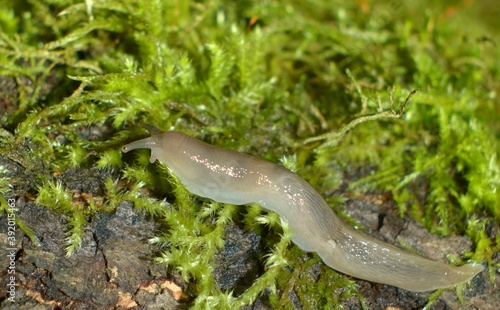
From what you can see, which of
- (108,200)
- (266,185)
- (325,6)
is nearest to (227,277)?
(266,185)

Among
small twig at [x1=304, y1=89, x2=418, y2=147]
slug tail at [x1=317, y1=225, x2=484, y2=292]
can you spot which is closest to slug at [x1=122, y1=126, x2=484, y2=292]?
slug tail at [x1=317, y1=225, x2=484, y2=292]

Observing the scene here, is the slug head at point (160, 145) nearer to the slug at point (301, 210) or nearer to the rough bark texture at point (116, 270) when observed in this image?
the slug at point (301, 210)

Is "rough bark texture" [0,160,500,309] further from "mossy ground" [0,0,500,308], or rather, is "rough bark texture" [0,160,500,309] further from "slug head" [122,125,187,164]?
"slug head" [122,125,187,164]

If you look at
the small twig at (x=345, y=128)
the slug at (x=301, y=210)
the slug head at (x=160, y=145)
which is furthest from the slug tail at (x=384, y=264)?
the slug head at (x=160, y=145)

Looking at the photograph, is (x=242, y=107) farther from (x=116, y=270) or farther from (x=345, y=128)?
(x=116, y=270)

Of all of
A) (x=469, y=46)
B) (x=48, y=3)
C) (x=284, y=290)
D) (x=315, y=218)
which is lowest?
(x=284, y=290)

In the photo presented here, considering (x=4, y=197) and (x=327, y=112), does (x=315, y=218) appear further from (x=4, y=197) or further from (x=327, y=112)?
(x=4, y=197)
